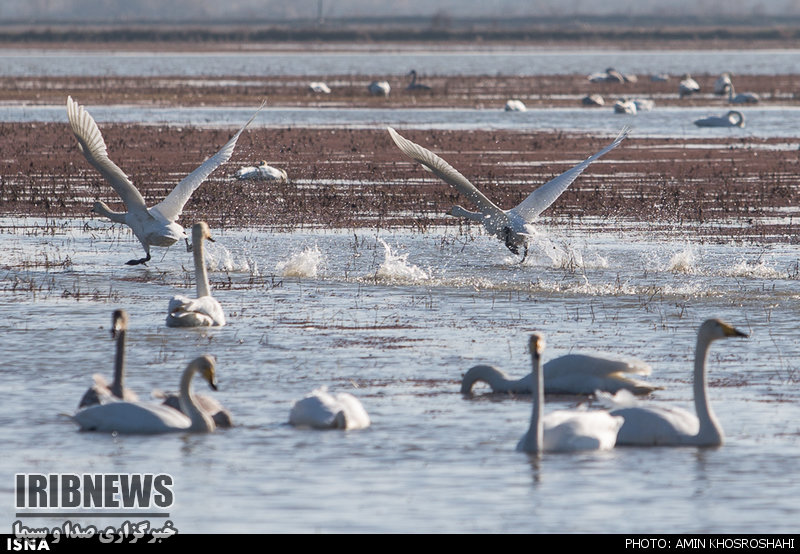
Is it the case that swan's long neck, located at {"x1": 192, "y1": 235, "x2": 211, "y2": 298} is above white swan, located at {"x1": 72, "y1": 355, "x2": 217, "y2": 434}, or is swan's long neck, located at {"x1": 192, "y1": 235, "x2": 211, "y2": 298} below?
above

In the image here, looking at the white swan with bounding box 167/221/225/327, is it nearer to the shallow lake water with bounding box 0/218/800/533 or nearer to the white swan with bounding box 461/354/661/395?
the shallow lake water with bounding box 0/218/800/533

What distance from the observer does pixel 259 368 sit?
34.4 feet

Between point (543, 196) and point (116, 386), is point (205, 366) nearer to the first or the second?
point (116, 386)

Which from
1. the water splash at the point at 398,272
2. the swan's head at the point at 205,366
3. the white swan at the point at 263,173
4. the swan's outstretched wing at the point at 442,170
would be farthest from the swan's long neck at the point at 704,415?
the white swan at the point at 263,173

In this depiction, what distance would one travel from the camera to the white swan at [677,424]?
27.0 feet

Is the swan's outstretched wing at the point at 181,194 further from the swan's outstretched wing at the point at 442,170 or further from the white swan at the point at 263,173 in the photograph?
the white swan at the point at 263,173

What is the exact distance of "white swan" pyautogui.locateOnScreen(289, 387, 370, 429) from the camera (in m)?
8.59

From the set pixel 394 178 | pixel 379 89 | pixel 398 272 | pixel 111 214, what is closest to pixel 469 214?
pixel 398 272

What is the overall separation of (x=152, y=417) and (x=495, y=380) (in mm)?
2185

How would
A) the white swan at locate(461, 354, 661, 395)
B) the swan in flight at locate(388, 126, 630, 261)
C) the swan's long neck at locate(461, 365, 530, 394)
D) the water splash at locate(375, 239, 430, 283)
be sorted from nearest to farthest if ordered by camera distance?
the white swan at locate(461, 354, 661, 395), the swan's long neck at locate(461, 365, 530, 394), the water splash at locate(375, 239, 430, 283), the swan in flight at locate(388, 126, 630, 261)

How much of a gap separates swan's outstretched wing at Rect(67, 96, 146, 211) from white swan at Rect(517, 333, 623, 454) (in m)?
7.29

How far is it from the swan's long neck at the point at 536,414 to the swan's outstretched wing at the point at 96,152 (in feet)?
24.0

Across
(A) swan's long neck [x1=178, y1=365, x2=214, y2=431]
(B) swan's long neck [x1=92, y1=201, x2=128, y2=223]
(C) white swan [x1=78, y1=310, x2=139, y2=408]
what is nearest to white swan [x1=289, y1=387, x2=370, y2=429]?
(A) swan's long neck [x1=178, y1=365, x2=214, y2=431]

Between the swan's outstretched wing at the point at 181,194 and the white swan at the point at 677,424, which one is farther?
the swan's outstretched wing at the point at 181,194
